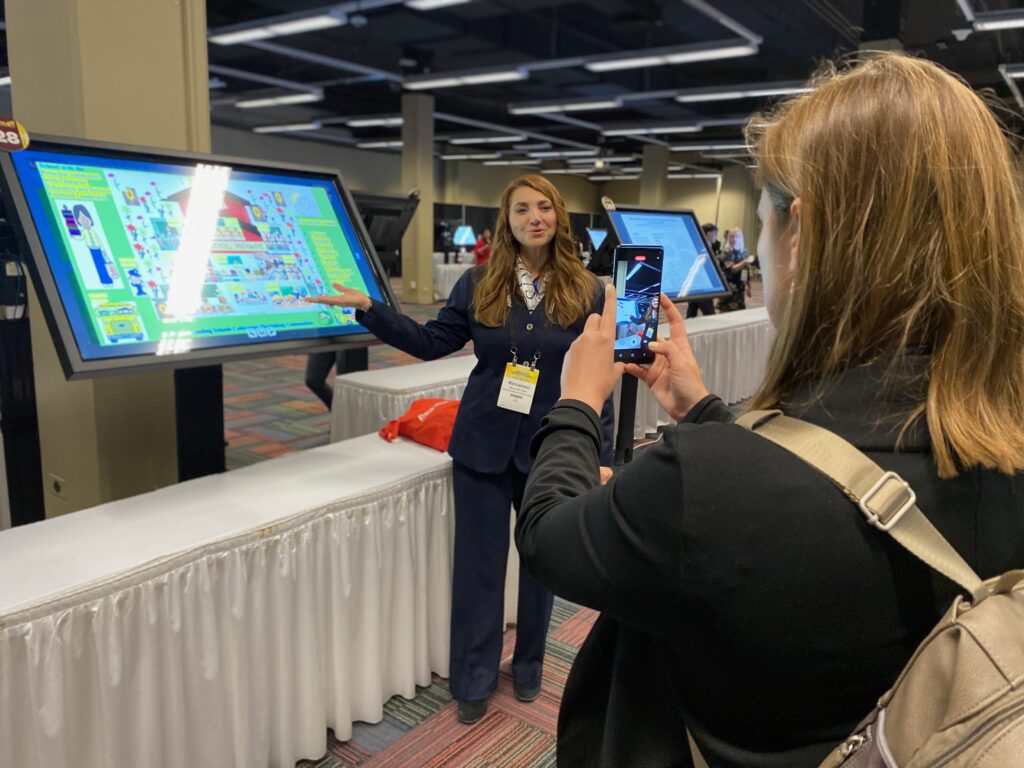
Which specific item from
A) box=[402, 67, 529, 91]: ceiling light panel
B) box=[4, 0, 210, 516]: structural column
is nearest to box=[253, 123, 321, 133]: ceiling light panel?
box=[402, 67, 529, 91]: ceiling light panel

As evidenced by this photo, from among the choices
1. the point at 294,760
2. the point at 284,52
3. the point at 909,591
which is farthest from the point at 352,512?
the point at 284,52

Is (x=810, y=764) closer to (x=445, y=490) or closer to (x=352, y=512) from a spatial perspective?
(x=352, y=512)

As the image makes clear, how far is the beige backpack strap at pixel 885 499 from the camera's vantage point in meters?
0.51

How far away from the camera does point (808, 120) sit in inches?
24.4

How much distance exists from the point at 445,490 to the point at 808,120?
150 cm

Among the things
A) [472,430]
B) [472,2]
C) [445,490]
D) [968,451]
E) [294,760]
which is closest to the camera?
[968,451]

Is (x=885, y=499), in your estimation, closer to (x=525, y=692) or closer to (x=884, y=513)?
(x=884, y=513)

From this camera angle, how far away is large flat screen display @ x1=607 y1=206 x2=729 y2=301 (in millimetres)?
3643

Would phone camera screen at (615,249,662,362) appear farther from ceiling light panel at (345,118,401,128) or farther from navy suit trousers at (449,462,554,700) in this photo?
ceiling light panel at (345,118,401,128)

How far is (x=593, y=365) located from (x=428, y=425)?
1363 mm

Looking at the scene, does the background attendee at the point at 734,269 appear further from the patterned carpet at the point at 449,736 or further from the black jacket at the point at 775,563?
the black jacket at the point at 775,563

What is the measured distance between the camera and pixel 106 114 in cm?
183

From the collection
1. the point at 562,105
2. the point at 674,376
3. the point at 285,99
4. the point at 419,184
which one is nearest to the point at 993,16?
the point at 562,105

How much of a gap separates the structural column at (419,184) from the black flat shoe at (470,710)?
31.2 ft
